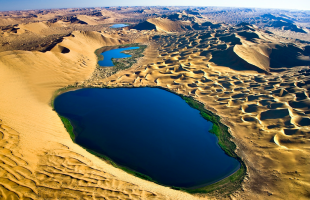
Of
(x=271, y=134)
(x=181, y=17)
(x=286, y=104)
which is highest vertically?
(x=181, y=17)

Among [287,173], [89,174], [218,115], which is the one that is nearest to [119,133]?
[89,174]

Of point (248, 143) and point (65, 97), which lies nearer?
point (248, 143)

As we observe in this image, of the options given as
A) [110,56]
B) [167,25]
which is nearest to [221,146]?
[110,56]

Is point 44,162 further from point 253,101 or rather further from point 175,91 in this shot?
point 253,101

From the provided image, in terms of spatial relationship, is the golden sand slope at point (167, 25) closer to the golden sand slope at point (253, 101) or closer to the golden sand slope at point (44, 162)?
the golden sand slope at point (253, 101)

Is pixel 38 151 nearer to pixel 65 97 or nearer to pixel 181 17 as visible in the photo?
pixel 65 97

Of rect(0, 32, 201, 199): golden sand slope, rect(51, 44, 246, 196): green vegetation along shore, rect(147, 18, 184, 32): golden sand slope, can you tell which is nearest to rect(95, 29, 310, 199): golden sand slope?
rect(51, 44, 246, 196): green vegetation along shore
